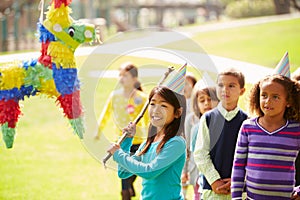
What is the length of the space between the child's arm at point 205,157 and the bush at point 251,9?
19137 millimetres

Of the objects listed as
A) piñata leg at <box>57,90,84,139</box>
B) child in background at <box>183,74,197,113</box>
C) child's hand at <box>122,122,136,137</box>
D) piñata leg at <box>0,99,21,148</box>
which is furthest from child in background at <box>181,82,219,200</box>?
piñata leg at <box>0,99,21,148</box>

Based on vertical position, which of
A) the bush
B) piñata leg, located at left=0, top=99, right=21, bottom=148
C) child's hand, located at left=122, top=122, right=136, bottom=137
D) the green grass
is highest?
the bush

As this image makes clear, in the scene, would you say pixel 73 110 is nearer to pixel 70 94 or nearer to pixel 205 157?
pixel 70 94

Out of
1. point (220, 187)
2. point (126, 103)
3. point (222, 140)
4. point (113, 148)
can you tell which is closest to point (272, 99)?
point (222, 140)

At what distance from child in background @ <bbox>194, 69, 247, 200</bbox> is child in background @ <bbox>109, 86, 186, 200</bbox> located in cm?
42

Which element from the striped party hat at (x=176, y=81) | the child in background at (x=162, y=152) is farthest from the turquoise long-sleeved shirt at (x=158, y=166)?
the striped party hat at (x=176, y=81)

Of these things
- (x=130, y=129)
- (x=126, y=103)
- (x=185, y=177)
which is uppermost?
(x=130, y=129)

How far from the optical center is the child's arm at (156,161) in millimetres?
2496

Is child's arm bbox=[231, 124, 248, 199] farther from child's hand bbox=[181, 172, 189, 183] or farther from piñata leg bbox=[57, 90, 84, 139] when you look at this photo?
child's hand bbox=[181, 172, 189, 183]

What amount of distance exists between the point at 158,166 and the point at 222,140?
0.63 metres

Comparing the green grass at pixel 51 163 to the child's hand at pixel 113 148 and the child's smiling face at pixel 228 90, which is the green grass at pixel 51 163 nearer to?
the child's smiling face at pixel 228 90

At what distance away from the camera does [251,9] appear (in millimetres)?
21922

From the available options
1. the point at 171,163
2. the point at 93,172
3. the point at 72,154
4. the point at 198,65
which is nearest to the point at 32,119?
the point at 72,154

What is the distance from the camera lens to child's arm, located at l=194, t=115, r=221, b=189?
9.91ft
